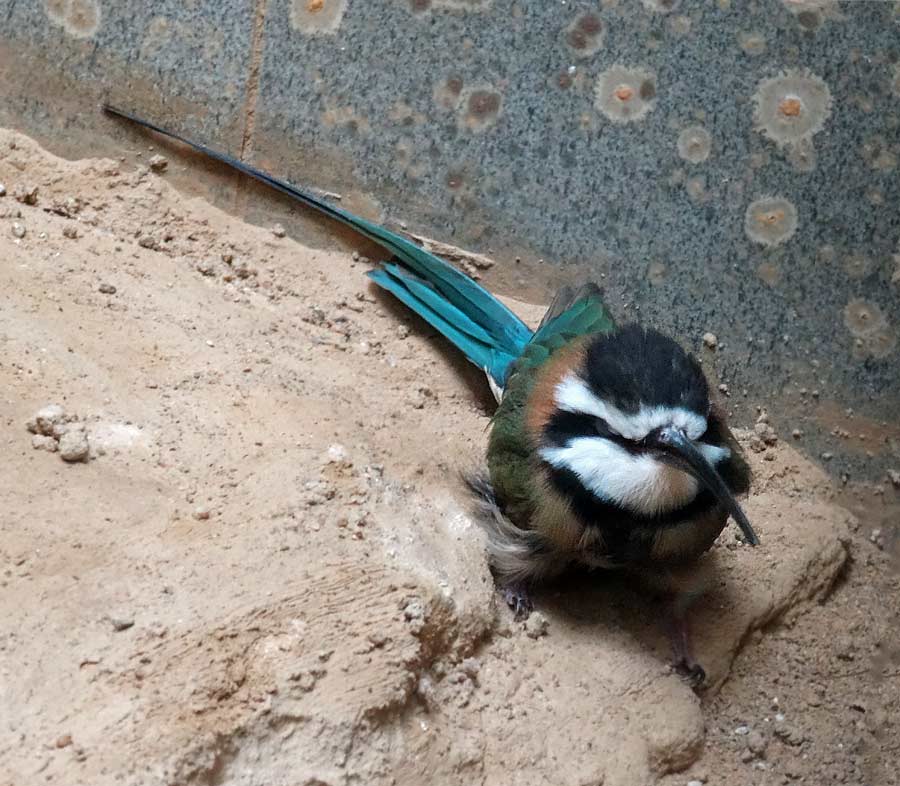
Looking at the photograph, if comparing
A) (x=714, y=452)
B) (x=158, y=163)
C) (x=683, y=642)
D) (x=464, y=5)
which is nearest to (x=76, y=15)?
(x=158, y=163)

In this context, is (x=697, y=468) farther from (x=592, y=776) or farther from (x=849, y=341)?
(x=849, y=341)

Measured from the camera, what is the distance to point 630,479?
2.55 metres

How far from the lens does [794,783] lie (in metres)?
2.49

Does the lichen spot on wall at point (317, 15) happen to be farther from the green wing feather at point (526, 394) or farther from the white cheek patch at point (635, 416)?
the white cheek patch at point (635, 416)

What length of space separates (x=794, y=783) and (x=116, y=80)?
8.47 ft

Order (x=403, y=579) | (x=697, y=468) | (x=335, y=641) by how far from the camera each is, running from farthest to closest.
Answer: (x=697, y=468) < (x=403, y=579) < (x=335, y=641)

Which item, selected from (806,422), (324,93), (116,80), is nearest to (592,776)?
(806,422)

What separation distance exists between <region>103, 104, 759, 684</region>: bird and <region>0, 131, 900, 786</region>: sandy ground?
0.11 metres

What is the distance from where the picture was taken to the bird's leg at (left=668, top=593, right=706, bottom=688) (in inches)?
104

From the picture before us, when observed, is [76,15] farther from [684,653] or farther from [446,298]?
[684,653]

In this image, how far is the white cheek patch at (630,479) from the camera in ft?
8.34

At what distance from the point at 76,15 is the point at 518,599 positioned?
206 centimetres

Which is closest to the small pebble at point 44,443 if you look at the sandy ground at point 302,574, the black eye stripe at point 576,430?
the sandy ground at point 302,574

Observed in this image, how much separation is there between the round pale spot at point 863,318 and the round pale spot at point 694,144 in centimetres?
60
